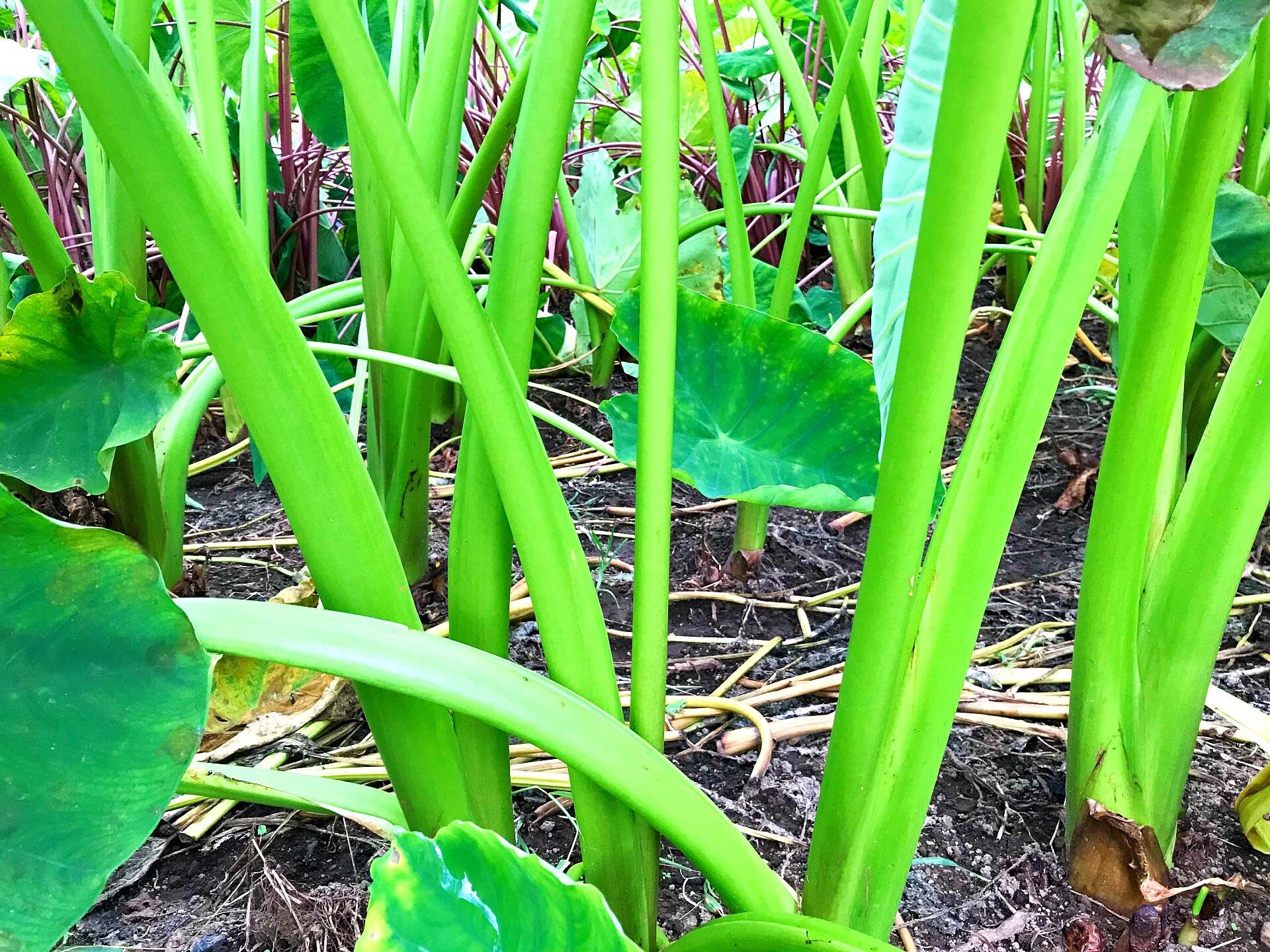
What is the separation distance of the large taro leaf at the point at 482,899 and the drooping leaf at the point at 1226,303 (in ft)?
2.20

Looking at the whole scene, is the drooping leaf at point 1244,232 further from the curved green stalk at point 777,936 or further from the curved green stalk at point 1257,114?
the curved green stalk at point 777,936

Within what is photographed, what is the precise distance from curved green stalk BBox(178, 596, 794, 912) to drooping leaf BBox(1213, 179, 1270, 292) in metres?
0.73

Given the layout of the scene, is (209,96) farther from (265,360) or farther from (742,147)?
(742,147)

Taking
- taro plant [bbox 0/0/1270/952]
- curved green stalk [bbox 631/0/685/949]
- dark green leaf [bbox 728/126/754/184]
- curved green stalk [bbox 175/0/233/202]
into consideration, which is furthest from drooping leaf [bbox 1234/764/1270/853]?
dark green leaf [bbox 728/126/754/184]

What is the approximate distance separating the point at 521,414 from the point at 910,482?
0.18m

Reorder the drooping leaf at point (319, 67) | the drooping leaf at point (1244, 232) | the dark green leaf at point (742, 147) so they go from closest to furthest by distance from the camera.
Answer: the drooping leaf at point (1244, 232) < the drooping leaf at point (319, 67) < the dark green leaf at point (742, 147)

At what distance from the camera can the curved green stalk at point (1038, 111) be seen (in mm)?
1146

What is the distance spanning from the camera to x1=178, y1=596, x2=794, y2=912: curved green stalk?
1.14 ft

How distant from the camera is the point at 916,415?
1.06 ft

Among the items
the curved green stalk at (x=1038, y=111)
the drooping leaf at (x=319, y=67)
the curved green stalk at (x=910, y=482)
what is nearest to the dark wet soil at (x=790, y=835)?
the curved green stalk at (x=910, y=482)

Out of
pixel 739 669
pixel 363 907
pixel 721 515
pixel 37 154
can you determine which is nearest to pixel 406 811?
pixel 363 907

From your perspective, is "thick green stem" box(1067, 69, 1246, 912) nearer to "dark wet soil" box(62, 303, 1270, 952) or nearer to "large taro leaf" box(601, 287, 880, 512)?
"dark wet soil" box(62, 303, 1270, 952)

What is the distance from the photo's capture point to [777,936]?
0.37 meters

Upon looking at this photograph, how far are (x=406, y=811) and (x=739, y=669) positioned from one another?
416 millimetres
